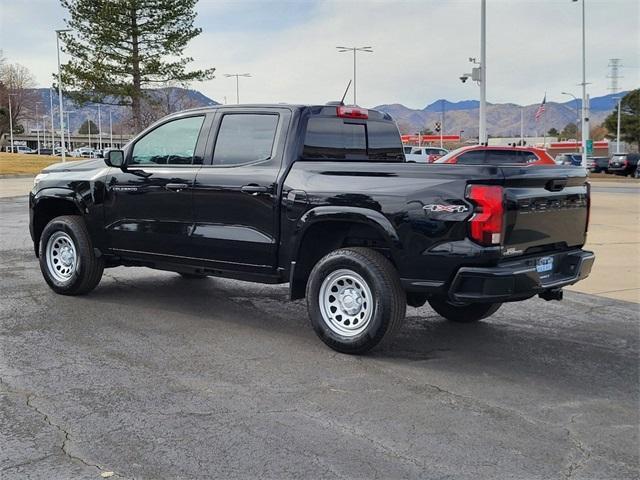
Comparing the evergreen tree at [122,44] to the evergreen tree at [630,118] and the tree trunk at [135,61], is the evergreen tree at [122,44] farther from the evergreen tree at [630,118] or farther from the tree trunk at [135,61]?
the evergreen tree at [630,118]

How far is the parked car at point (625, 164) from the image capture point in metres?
45.4

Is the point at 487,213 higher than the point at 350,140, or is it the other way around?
the point at 350,140

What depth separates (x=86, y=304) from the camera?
725 centimetres

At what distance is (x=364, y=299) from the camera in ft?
18.3

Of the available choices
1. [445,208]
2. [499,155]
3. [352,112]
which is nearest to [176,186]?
[352,112]

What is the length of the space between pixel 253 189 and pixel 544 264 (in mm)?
2456

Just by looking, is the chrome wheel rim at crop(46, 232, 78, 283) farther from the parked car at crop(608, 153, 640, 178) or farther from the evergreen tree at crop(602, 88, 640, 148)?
the evergreen tree at crop(602, 88, 640, 148)

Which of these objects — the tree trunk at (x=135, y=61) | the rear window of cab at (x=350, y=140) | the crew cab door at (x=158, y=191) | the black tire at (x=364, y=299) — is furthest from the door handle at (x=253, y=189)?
the tree trunk at (x=135, y=61)

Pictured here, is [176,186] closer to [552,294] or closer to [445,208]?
[445,208]

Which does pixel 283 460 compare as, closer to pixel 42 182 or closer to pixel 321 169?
pixel 321 169

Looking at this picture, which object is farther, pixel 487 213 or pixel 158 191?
pixel 158 191

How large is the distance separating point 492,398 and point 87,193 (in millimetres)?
4712

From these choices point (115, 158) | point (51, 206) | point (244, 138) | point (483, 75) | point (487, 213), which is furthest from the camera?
point (483, 75)

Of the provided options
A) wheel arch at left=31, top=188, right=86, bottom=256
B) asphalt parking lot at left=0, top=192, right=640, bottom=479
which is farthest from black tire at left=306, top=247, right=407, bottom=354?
wheel arch at left=31, top=188, right=86, bottom=256
